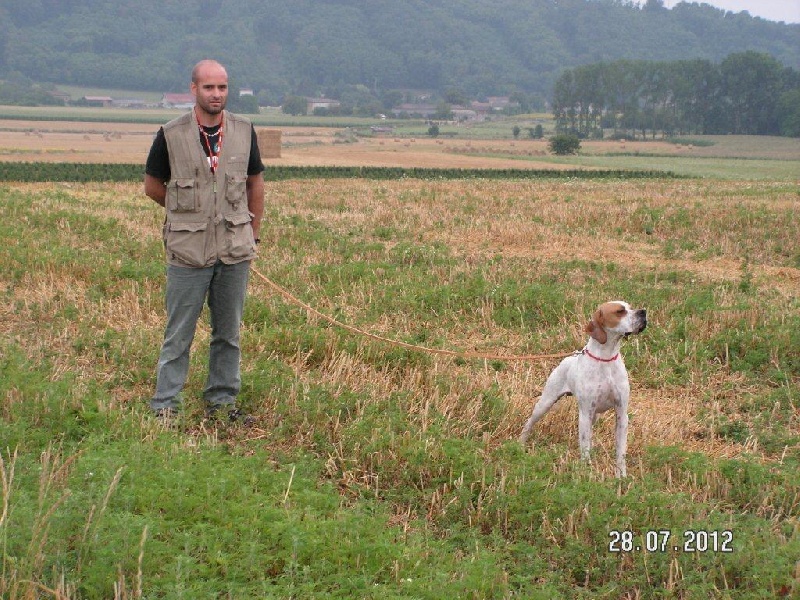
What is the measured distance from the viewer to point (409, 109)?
584ft

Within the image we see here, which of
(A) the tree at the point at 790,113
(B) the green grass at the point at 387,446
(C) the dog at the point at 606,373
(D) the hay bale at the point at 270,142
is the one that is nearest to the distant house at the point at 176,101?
(A) the tree at the point at 790,113

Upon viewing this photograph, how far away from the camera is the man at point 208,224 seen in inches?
251

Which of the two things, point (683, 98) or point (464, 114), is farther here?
point (464, 114)

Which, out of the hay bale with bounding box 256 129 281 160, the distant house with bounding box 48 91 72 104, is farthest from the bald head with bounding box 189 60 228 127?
the distant house with bounding box 48 91 72 104

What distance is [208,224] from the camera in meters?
6.44

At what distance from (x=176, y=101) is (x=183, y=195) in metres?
167

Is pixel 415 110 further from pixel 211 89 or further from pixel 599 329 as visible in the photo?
pixel 599 329

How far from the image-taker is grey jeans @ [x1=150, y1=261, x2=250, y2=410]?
6.58 metres

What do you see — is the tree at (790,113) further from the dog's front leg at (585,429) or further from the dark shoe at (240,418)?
the dark shoe at (240,418)

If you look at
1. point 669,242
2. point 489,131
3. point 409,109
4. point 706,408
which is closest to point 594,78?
point 489,131

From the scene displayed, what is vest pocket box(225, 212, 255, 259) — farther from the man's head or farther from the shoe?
the shoe

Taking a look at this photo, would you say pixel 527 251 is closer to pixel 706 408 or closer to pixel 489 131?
pixel 706 408

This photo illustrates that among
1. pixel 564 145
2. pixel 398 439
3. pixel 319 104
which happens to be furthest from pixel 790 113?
pixel 398 439
